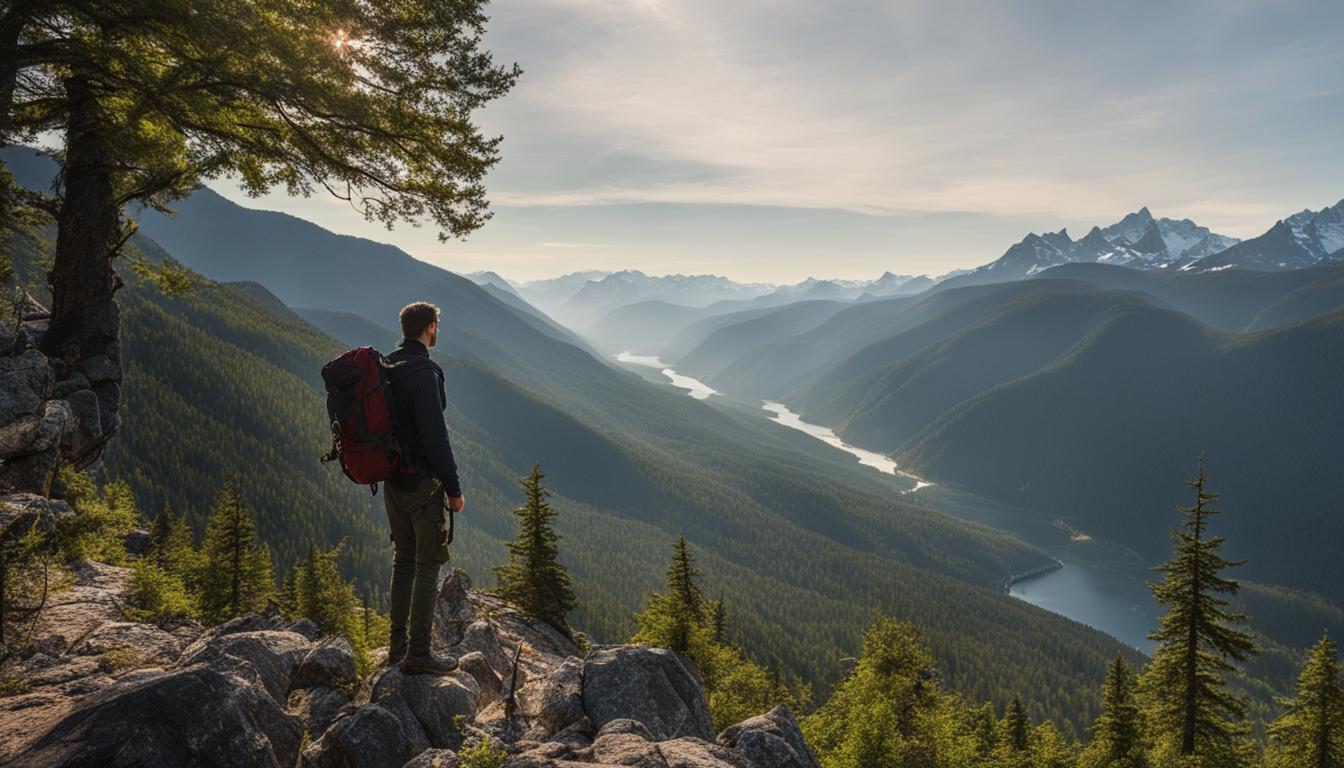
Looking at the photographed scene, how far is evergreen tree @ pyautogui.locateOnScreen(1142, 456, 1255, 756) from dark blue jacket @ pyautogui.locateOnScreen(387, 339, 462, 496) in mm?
28754

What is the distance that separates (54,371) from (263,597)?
22005 millimetres

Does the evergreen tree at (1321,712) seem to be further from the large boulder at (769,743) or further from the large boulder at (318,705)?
the large boulder at (318,705)

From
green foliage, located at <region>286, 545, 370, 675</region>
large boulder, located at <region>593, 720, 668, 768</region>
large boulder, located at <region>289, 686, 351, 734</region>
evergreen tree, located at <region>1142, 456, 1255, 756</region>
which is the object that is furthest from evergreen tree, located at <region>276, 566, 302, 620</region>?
evergreen tree, located at <region>1142, 456, 1255, 756</region>

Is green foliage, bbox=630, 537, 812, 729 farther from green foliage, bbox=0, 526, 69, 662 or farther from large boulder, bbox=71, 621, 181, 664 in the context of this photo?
green foliage, bbox=0, 526, 69, 662

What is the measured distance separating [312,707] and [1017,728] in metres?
49.0

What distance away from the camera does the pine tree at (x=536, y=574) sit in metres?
26.2

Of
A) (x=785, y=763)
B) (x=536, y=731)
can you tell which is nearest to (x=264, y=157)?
(x=536, y=731)

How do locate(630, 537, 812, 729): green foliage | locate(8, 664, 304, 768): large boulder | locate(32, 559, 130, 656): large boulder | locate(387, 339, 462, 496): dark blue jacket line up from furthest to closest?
1. locate(630, 537, 812, 729): green foliage
2. locate(32, 559, 130, 656): large boulder
3. locate(387, 339, 462, 496): dark blue jacket
4. locate(8, 664, 304, 768): large boulder

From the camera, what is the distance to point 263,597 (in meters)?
31.6

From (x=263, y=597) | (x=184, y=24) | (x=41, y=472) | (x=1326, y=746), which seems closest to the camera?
(x=184, y=24)

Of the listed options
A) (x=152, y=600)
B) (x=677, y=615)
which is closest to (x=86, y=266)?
(x=152, y=600)

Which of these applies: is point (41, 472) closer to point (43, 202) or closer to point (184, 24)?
point (43, 202)

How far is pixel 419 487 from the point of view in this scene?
28.8 ft

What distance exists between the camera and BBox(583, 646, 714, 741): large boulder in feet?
37.8
